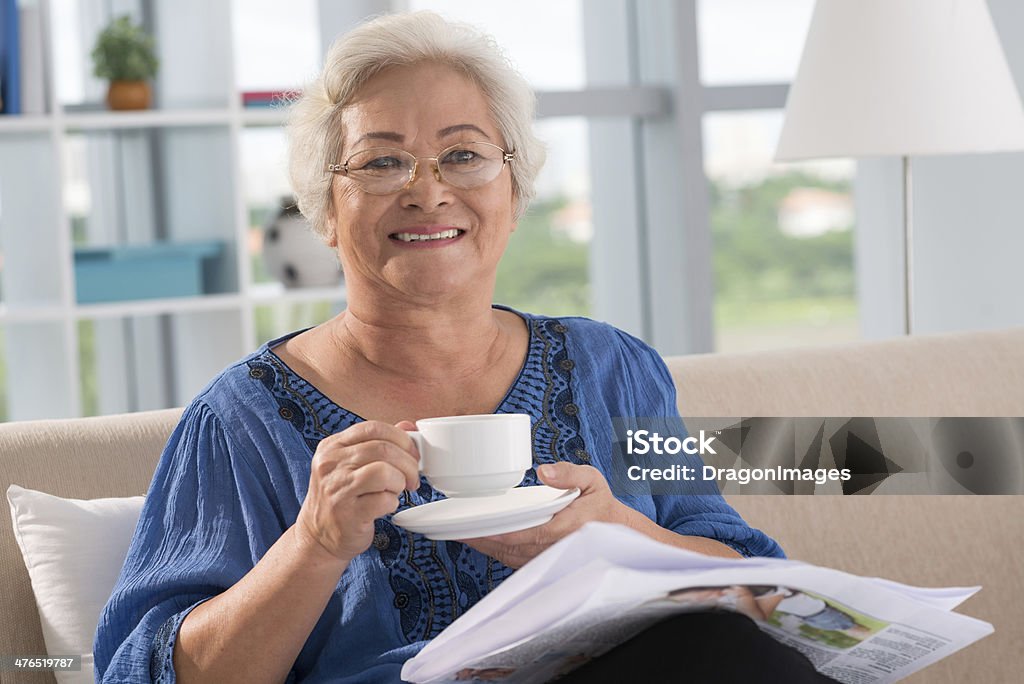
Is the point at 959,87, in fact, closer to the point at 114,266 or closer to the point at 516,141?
the point at 516,141

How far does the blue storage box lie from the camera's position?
3045mm

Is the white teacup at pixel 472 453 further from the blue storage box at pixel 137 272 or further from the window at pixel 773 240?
the window at pixel 773 240

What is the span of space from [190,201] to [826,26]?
1.86 metres

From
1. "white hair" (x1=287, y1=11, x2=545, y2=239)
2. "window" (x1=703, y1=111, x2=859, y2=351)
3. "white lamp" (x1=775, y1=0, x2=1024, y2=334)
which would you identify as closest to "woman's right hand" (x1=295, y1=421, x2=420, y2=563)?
"white hair" (x1=287, y1=11, x2=545, y2=239)

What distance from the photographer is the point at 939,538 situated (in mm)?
1896

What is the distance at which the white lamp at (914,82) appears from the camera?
7.17 feet

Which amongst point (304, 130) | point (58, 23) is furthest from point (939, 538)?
point (58, 23)

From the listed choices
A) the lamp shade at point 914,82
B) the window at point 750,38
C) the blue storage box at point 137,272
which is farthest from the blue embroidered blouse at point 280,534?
the window at point 750,38

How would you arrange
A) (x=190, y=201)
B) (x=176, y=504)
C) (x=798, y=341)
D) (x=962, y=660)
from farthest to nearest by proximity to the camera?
(x=798, y=341) < (x=190, y=201) < (x=962, y=660) < (x=176, y=504)

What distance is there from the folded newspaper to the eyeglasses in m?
0.58

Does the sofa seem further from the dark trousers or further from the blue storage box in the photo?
the blue storage box

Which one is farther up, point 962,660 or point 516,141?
point 516,141

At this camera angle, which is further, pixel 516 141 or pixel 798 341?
pixel 798 341

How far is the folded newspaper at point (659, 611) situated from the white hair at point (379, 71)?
2.17 ft
